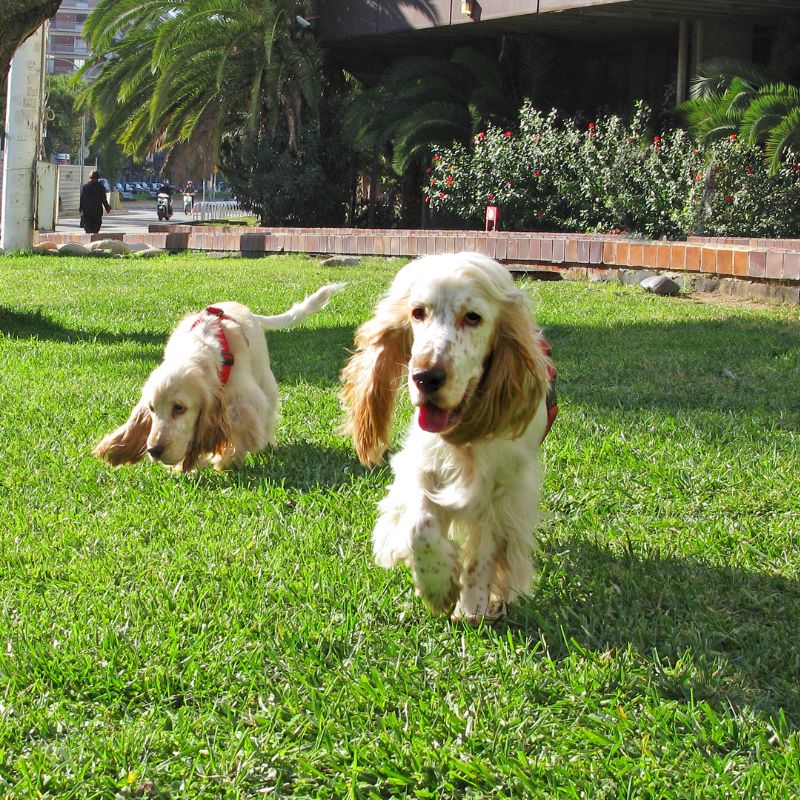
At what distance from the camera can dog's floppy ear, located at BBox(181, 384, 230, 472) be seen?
4.91 metres

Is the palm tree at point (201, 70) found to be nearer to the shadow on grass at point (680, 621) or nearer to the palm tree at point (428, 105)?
the palm tree at point (428, 105)

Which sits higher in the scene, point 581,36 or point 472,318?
point 581,36

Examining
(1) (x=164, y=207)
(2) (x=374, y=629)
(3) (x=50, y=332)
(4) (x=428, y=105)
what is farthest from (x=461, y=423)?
(1) (x=164, y=207)

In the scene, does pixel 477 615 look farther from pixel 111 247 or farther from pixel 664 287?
pixel 111 247

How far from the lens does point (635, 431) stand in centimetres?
536

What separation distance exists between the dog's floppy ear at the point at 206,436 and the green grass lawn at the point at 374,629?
3.4 inches

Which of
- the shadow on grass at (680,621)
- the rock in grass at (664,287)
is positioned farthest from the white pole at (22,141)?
the shadow on grass at (680,621)

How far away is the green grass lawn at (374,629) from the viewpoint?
8.12ft

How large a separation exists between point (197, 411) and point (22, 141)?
14.5 meters

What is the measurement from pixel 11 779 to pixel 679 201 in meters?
12.2

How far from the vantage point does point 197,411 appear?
493 centimetres

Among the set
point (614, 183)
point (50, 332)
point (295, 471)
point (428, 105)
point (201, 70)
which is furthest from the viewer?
point (201, 70)

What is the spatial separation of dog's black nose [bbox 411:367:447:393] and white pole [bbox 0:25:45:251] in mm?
16154

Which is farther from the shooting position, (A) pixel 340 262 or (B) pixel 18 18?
(A) pixel 340 262
